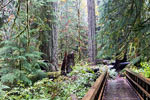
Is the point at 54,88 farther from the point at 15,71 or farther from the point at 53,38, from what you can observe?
the point at 53,38

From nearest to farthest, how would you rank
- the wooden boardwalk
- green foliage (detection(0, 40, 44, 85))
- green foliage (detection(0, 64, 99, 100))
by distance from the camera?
green foliage (detection(0, 64, 99, 100)) → the wooden boardwalk → green foliage (detection(0, 40, 44, 85))

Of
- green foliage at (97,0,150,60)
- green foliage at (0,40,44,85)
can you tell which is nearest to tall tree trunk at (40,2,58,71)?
green foliage at (0,40,44,85)

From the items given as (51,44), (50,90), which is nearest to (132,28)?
(50,90)

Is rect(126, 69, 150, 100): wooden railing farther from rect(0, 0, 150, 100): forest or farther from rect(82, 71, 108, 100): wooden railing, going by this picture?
rect(82, 71, 108, 100): wooden railing

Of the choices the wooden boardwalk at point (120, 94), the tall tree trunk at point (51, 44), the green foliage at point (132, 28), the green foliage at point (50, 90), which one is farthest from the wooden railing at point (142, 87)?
the tall tree trunk at point (51, 44)

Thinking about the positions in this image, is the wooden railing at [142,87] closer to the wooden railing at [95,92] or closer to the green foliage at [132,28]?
the green foliage at [132,28]

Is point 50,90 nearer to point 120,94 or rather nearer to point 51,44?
point 120,94

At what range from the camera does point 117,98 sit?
5656 millimetres

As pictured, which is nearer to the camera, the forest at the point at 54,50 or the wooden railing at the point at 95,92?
the wooden railing at the point at 95,92

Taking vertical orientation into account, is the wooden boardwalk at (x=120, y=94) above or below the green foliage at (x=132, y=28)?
below

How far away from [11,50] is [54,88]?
96.7 inches

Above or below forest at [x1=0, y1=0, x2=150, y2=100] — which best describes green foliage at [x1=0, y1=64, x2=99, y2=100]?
below

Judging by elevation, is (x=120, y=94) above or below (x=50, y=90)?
below

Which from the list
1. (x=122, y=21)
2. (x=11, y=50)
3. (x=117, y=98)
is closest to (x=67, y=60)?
(x=11, y=50)
